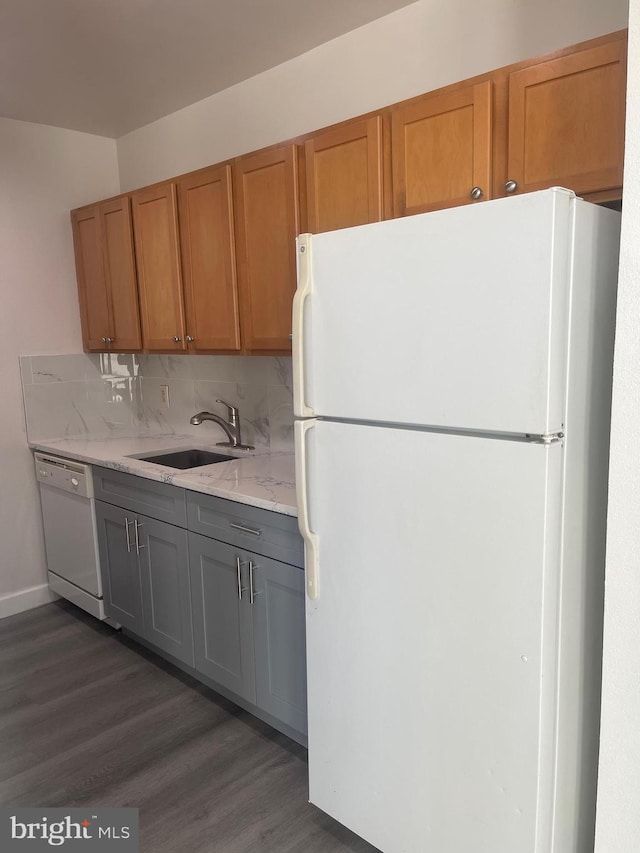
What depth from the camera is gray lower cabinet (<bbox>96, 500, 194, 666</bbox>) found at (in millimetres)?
2668

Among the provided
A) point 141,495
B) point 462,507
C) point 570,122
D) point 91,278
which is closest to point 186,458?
point 141,495

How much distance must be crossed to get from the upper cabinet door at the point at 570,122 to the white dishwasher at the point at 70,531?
240 centimetres

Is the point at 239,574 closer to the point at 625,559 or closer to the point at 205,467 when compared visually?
the point at 205,467

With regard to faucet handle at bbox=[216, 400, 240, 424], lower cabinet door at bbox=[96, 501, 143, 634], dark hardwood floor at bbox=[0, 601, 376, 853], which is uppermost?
faucet handle at bbox=[216, 400, 240, 424]

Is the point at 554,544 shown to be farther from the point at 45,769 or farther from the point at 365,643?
the point at 45,769

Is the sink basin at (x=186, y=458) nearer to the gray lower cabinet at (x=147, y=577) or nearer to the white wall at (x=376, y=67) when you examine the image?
the gray lower cabinet at (x=147, y=577)

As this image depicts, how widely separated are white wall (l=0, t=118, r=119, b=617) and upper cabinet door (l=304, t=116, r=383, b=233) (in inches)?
75.6

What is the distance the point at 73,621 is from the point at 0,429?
1.11 meters

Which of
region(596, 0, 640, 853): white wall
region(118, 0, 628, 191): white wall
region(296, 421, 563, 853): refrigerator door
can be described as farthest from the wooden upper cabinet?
region(596, 0, 640, 853): white wall

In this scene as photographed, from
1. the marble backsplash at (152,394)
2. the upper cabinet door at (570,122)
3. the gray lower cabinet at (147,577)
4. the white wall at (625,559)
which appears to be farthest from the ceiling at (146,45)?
the gray lower cabinet at (147,577)

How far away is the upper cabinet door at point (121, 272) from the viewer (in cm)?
318

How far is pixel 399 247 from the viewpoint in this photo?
57.4 inches

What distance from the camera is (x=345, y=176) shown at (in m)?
2.16

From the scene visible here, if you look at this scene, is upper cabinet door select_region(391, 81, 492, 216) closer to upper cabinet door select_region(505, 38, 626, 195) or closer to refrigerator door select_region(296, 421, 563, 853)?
upper cabinet door select_region(505, 38, 626, 195)
